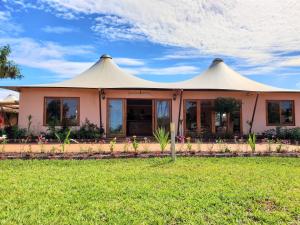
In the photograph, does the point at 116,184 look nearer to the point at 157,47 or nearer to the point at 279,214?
the point at 279,214

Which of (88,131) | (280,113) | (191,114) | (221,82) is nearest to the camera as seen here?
(88,131)

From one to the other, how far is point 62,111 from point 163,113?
218 inches

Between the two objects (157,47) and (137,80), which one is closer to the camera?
(137,80)

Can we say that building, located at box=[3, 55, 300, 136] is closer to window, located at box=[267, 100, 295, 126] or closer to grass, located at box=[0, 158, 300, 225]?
window, located at box=[267, 100, 295, 126]

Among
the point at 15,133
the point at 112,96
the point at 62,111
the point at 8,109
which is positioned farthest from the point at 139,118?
the point at 8,109

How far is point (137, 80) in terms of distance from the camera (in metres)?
19.4

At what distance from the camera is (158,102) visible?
18734 millimetres

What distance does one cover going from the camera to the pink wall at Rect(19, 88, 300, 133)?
1753 cm

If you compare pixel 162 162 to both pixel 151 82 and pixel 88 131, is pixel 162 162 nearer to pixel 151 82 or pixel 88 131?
pixel 88 131

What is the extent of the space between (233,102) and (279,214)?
13.5 metres

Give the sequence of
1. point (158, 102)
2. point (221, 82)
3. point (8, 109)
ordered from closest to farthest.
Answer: point (158, 102) → point (221, 82) → point (8, 109)

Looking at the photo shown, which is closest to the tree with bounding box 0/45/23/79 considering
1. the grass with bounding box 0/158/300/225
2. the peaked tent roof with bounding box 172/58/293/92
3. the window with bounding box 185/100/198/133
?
the grass with bounding box 0/158/300/225

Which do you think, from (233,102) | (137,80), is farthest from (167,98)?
(233,102)

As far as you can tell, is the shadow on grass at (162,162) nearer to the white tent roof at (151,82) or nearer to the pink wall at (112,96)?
the white tent roof at (151,82)
